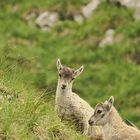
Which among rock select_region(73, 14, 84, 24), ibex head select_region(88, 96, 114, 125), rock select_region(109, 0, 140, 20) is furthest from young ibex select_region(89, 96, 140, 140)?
rock select_region(73, 14, 84, 24)

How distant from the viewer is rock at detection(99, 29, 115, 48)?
33500mm

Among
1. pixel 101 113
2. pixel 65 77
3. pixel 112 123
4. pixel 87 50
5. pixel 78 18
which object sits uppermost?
pixel 78 18

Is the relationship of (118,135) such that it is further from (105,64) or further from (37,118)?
(105,64)

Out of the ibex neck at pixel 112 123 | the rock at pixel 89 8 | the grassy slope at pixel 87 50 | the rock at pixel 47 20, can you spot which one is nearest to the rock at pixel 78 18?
the rock at pixel 89 8

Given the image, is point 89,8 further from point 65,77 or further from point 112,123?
point 112,123

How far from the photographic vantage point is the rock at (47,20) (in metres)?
38.0

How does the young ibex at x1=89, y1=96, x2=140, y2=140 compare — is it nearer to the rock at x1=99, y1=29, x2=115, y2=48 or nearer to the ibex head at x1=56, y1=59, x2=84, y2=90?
the ibex head at x1=56, y1=59, x2=84, y2=90

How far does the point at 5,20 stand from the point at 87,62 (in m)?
7.44

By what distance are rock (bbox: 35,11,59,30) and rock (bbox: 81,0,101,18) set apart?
5.05 feet

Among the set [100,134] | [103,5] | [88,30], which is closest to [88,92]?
[88,30]

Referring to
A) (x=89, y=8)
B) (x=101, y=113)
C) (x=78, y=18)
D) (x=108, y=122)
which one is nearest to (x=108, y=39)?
(x=78, y=18)

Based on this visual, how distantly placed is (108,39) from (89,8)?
4.87m

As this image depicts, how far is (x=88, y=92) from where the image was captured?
96.9 ft

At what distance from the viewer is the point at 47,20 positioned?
38.2 metres
